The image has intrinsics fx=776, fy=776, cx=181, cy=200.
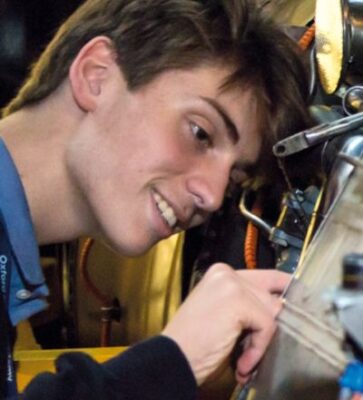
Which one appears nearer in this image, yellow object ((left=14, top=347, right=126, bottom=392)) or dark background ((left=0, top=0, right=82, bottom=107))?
yellow object ((left=14, top=347, right=126, bottom=392))

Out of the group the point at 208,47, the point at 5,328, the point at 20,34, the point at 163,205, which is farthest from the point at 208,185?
the point at 20,34

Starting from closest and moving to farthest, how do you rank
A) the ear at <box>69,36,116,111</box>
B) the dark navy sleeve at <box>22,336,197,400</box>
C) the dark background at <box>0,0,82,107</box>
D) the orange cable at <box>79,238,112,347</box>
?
1. the dark navy sleeve at <box>22,336,197,400</box>
2. the ear at <box>69,36,116,111</box>
3. the orange cable at <box>79,238,112,347</box>
4. the dark background at <box>0,0,82,107</box>

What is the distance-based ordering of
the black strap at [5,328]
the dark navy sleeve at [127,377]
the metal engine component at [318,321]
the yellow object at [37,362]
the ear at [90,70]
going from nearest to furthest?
1. the metal engine component at [318,321]
2. the dark navy sleeve at [127,377]
3. the black strap at [5,328]
4. the ear at [90,70]
5. the yellow object at [37,362]

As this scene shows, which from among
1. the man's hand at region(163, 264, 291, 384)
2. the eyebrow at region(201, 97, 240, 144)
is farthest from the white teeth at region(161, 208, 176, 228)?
the man's hand at region(163, 264, 291, 384)

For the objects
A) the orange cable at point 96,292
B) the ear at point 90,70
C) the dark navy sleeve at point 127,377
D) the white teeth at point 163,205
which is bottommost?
the orange cable at point 96,292

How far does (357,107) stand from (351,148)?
12 centimetres

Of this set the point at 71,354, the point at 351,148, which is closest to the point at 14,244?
the point at 71,354

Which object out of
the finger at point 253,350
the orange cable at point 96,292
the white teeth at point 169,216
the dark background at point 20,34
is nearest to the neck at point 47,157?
the white teeth at point 169,216

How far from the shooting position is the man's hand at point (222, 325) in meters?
0.68

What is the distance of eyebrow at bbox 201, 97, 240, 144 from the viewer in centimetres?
92

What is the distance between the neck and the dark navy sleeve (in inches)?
14.6

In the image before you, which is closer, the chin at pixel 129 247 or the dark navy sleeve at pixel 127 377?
the dark navy sleeve at pixel 127 377

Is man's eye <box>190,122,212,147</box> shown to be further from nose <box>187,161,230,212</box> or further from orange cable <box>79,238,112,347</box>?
orange cable <box>79,238,112,347</box>

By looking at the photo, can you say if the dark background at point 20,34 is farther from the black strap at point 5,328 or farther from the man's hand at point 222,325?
the man's hand at point 222,325
